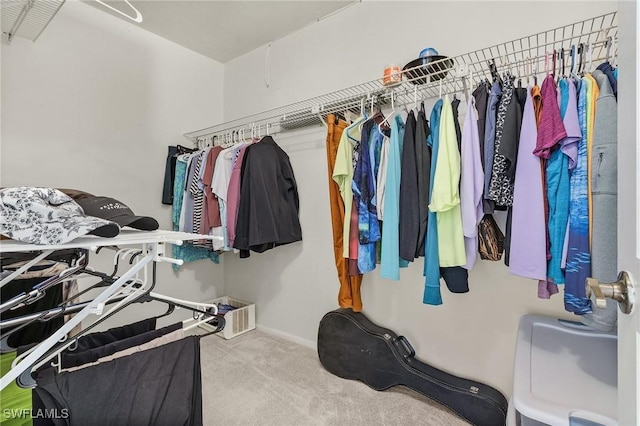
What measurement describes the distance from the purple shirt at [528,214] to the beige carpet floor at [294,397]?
994mm

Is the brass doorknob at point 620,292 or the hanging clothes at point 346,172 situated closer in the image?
the brass doorknob at point 620,292

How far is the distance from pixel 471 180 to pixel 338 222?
776mm

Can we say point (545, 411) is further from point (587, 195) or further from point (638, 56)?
point (638, 56)

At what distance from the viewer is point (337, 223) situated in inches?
69.2

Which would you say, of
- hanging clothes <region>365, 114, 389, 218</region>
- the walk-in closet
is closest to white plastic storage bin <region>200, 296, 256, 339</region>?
the walk-in closet

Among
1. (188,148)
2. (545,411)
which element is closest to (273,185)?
(188,148)

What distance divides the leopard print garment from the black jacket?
4.31ft

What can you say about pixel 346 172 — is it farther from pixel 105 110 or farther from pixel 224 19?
pixel 105 110

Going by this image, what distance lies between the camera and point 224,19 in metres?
2.29

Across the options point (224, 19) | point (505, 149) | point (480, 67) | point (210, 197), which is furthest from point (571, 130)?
point (224, 19)

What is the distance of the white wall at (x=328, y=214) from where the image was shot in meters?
1.58

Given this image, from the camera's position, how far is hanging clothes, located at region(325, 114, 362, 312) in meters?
1.75

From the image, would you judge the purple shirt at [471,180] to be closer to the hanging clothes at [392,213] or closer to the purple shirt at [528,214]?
the purple shirt at [528,214]

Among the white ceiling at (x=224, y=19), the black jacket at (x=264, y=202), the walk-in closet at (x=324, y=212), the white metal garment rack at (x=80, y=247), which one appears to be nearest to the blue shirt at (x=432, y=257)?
the walk-in closet at (x=324, y=212)
